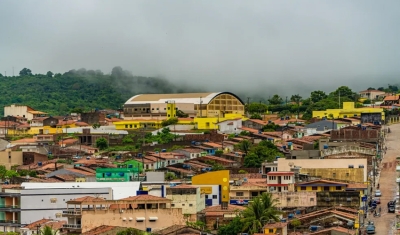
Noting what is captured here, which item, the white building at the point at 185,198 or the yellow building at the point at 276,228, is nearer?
the yellow building at the point at 276,228

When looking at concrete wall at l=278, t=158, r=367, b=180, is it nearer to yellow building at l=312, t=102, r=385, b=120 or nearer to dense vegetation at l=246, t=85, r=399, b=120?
yellow building at l=312, t=102, r=385, b=120

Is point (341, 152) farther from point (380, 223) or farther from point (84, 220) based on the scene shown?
point (84, 220)

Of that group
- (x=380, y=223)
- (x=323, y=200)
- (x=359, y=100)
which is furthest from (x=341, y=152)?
(x=359, y=100)

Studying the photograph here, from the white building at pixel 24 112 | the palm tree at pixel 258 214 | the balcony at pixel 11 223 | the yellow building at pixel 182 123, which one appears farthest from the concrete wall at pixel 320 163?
the white building at pixel 24 112

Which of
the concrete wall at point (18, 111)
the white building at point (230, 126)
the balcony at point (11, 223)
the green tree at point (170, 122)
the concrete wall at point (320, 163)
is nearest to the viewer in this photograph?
the balcony at point (11, 223)

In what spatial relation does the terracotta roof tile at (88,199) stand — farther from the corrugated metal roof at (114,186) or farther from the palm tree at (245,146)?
the palm tree at (245,146)

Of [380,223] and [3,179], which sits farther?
[3,179]
